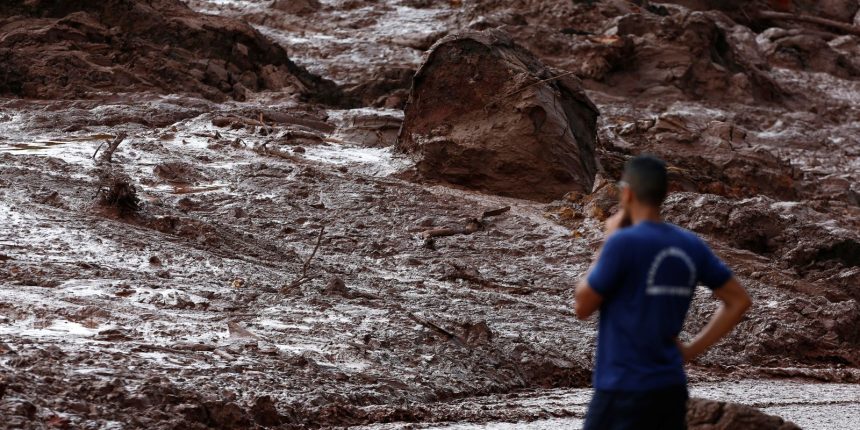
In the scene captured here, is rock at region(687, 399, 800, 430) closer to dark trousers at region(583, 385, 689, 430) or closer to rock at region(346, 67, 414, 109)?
dark trousers at region(583, 385, 689, 430)

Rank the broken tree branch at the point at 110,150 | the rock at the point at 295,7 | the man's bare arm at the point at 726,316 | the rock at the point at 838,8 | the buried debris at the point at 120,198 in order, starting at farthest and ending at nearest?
the rock at the point at 838,8 < the rock at the point at 295,7 < the broken tree branch at the point at 110,150 < the buried debris at the point at 120,198 < the man's bare arm at the point at 726,316

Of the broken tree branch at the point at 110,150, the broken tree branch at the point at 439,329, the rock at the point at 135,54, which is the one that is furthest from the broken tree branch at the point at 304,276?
the rock at the point at 135,54

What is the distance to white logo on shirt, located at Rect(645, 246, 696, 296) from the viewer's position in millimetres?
3471

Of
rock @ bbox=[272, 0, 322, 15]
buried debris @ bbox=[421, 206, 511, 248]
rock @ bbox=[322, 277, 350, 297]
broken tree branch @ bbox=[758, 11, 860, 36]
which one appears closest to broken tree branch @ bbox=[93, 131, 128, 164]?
buried debris @ bbox=[421, 206, 511, 248]

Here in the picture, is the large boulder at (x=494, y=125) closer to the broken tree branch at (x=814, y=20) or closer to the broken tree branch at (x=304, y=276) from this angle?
the broken tree branch at (x=304, y=276)

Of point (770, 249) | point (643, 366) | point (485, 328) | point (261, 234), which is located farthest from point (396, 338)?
point (770, 249)

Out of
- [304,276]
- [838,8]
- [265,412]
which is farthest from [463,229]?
[838,8]

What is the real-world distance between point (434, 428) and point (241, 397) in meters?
1.10

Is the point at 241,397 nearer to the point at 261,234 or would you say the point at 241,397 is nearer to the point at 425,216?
the point at 261,234

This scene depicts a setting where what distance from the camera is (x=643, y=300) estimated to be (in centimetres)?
349

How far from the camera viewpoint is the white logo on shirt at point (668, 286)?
3471 mm

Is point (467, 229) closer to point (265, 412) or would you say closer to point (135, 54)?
point (265, 412)

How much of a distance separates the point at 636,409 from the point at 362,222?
8.10 meters

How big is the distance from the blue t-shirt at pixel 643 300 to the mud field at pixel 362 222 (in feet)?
5.79
